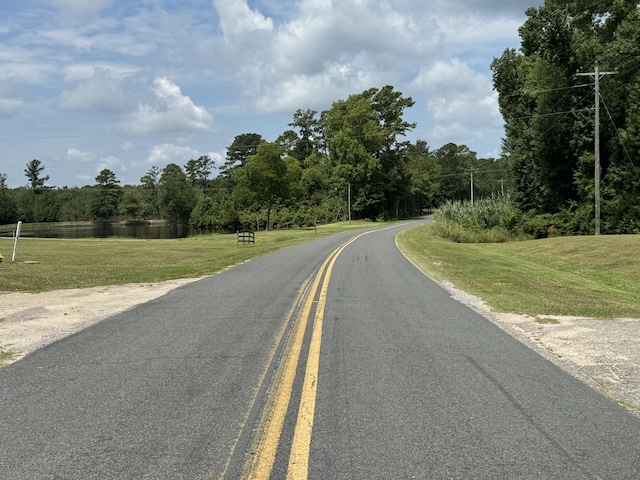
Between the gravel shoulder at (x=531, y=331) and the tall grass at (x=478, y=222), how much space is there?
1008 inches

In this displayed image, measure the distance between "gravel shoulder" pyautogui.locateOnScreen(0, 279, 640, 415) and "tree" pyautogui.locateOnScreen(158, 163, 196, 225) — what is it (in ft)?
408

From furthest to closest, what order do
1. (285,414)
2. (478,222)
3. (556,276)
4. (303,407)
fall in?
(478,222)
(556,276)
(303,407)
(285,414)

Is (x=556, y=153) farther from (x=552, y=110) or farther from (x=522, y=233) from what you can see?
(x=522, y=233)

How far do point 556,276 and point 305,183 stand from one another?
81086 millimetres

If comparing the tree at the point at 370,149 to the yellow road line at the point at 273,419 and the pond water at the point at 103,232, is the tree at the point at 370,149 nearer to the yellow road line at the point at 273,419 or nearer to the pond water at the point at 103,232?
the pond water at the point at 103,232

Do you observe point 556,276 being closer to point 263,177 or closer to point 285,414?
point 285,414

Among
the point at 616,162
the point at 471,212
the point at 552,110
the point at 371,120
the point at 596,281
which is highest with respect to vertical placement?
the point at 371,120

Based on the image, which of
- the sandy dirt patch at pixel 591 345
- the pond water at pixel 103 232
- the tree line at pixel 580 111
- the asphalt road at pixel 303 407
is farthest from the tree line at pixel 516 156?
the asphalt road at pixel 303 407

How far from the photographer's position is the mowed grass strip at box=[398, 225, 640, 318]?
10.1 meters

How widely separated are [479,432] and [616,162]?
3910 cm

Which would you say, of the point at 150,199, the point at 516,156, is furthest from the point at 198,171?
the point at 516,156

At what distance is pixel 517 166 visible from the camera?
154ft

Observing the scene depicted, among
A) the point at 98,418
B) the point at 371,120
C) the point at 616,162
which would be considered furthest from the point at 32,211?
the point at 98,418

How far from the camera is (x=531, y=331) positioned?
7.80 metres
